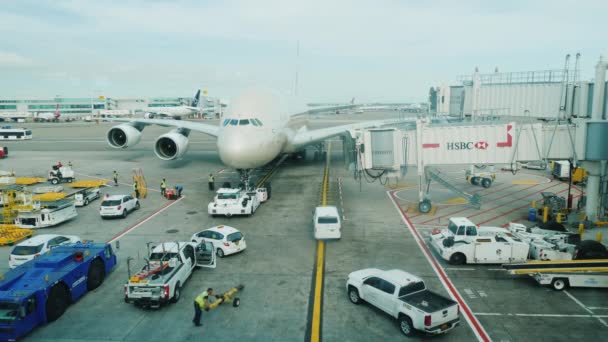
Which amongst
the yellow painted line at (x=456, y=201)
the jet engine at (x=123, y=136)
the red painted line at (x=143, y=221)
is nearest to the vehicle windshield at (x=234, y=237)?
the red painted line at (x=143, y=221)

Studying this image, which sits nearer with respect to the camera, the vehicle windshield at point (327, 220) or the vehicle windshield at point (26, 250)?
the vehicle windshield at point (26, 250)

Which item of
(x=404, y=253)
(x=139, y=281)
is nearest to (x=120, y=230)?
(x=139, y=281)

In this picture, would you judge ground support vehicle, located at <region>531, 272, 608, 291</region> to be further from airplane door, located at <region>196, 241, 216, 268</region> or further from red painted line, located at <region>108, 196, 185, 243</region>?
red painted line, located at <region>108, 196, 185, 243</region>

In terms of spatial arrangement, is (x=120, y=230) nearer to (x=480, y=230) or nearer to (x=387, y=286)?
(x=387, y=286)

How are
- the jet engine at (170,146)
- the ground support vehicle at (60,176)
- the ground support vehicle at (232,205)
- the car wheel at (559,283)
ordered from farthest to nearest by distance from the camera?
the ground support vehicle at (60,176) < the jet engine at (170,146) < the ground support vehicle at (232,205) < the car wheel at (559,283)

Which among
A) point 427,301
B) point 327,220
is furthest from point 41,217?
point 427,301

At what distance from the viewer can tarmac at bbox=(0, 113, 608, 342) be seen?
1262cm

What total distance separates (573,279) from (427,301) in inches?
264

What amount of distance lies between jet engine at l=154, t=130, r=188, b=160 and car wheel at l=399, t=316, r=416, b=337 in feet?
96.8

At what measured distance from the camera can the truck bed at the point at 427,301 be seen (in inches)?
475

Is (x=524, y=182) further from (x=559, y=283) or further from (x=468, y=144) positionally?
(x=559, y=283)

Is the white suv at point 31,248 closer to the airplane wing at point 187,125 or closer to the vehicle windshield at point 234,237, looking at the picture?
the vehicle windshield at point 234,237

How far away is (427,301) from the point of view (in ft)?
41.0

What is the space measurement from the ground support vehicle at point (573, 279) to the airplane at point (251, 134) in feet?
59.0
